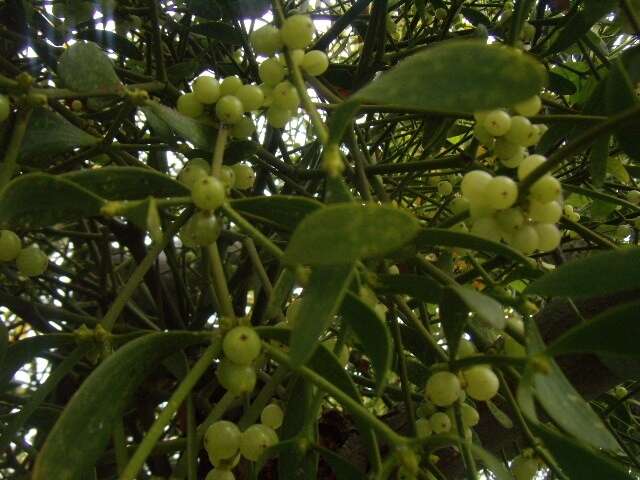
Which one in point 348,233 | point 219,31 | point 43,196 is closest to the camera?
point 348,233

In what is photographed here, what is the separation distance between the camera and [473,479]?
52 cm

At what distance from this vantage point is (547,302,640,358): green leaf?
0.37 meters

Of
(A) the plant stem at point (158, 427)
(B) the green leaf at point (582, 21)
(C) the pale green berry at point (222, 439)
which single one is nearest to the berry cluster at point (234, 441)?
(C) the pale green berry at point (222, 439)

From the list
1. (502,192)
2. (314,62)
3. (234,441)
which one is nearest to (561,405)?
(502,192)

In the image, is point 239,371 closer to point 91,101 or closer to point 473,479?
point 473,479

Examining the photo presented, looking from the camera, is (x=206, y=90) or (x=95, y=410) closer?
(x=95, y=410)

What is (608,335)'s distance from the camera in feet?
1.22

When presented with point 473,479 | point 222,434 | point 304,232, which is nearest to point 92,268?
point 222,434

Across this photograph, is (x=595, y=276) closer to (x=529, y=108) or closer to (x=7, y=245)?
(x=529, y=108)

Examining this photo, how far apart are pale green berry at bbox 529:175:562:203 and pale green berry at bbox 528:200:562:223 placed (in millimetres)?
11

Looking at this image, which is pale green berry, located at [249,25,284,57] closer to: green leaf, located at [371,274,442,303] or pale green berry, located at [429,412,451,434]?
green leaf, located at [371,274,442,303]

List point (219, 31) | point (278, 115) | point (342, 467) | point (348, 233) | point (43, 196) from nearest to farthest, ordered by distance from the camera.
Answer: point (348, 233), point (43, 196), point (342, 467), point (278, 115), point (219, 31)

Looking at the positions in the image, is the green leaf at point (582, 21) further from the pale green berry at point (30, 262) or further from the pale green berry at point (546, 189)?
the pale green berry at point (30, 262)

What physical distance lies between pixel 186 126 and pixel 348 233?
0.28 meters
